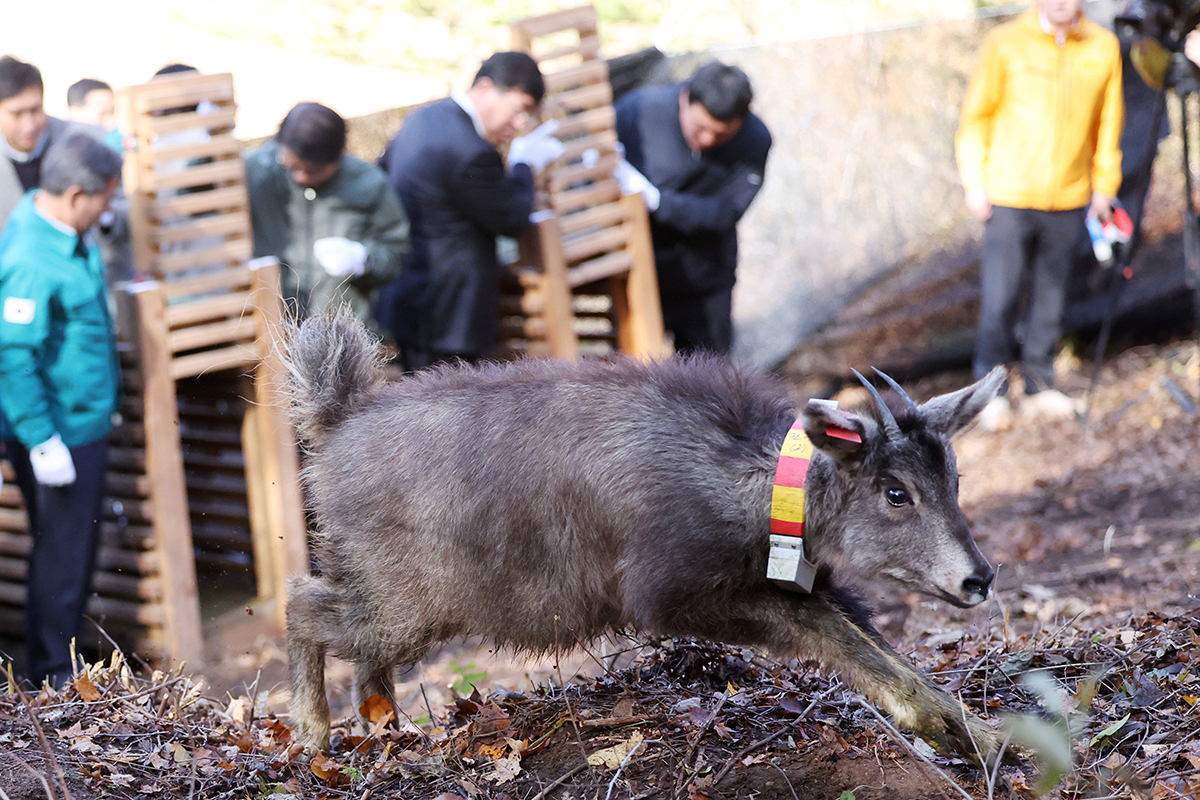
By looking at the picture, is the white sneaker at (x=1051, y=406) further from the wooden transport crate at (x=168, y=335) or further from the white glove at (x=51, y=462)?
the white glove at (x=51, y=462)

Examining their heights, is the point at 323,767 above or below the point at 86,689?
below

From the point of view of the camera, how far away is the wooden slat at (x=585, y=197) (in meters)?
7.68

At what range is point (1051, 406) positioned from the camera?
8.78 metres

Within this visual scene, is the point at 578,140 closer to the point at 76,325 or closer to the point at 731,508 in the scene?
the point at 76,325

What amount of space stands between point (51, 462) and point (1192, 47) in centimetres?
695

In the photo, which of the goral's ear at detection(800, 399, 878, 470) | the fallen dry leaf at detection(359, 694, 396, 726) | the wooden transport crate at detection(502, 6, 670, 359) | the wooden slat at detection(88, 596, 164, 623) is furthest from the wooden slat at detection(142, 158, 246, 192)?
the goral's ear at detection(800, 399, 878, 470)

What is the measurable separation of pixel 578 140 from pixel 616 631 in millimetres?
4657

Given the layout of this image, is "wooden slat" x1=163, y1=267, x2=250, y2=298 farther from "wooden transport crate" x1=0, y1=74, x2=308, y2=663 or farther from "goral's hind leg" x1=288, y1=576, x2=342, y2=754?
"goral's hind leg" x1=288, y1=576, x2=342, y2=754

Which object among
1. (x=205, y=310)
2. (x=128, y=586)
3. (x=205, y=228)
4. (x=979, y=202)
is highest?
(x=205, y=228)

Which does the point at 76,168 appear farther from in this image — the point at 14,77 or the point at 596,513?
the point at 596,513

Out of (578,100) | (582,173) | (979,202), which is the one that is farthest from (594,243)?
(979,202)

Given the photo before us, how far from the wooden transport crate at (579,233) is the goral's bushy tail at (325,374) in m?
3.10

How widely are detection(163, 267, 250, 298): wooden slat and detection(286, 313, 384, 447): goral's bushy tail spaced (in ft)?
7.93

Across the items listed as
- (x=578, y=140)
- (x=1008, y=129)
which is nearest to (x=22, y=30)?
(x=578, y=140)
